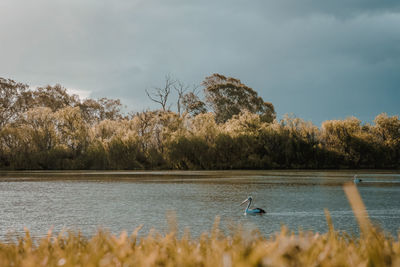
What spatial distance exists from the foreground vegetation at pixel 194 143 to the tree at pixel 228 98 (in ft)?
→ 43.1

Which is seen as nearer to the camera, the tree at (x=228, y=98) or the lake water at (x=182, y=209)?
the lake water at (x=182, y=209)

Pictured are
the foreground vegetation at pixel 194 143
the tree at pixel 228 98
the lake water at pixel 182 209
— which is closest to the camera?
the lake water at pixel 182 209

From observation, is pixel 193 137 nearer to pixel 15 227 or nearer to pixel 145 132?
pixel 145 132

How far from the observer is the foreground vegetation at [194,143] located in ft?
178

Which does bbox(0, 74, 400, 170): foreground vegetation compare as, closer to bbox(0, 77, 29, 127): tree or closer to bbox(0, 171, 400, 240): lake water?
bbox(0, 77, 29, 127): tree

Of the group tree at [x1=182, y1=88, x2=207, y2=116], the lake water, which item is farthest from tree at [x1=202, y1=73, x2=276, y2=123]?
the lake water

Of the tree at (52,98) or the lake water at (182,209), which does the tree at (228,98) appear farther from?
the lake water at (182,209)

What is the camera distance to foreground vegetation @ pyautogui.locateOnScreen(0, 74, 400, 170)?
54.2 meters

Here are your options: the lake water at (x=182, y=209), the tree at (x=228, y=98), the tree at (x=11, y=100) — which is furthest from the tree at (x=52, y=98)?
the lake water at (x=182, y=209)

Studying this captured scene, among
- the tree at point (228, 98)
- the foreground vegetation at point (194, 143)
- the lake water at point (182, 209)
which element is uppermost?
the tree at point (228, 98)

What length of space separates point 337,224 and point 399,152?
149 ft

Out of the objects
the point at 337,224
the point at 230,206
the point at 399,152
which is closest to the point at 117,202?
the point at 230,206

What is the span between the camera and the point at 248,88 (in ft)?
239

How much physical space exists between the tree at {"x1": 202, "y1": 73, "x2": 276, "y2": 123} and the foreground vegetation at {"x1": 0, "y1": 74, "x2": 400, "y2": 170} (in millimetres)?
13134
